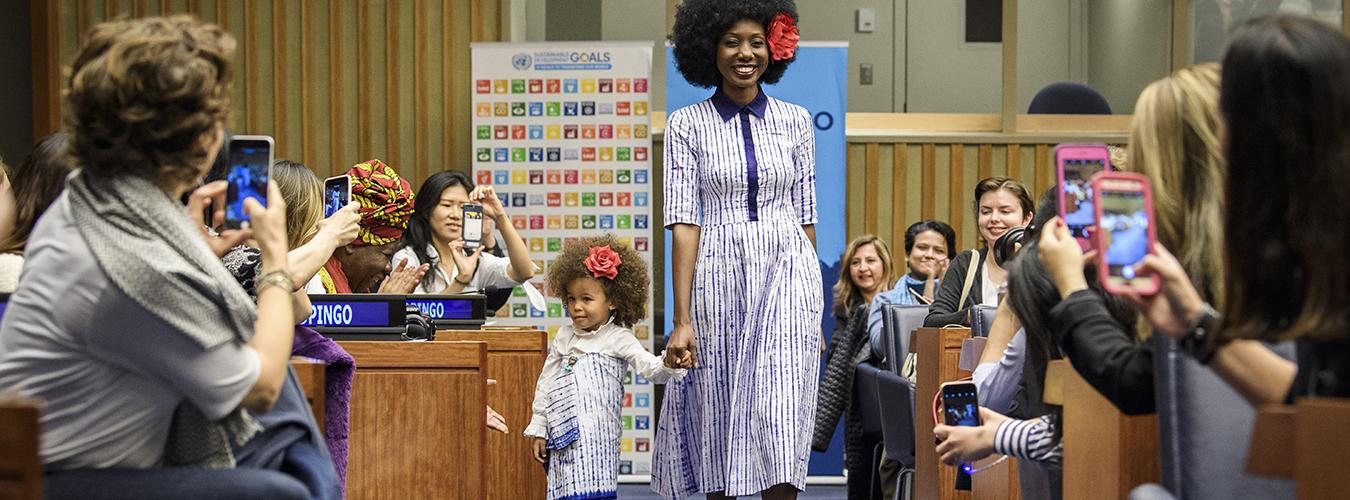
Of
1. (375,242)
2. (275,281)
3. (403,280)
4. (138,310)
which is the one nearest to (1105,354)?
(275,281)

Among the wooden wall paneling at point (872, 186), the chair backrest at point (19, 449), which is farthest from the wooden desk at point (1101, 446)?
the wooden wall paneling at point (872, 186)

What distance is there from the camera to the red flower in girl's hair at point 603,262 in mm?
4477

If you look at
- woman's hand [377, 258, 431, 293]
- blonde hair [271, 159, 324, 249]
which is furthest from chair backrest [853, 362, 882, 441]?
blonde hair [271, 159, 324, 249]

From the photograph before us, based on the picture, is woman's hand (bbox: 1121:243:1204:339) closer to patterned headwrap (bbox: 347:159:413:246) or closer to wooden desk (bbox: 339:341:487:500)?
wooden desk (bbox: 339:341:487:500)

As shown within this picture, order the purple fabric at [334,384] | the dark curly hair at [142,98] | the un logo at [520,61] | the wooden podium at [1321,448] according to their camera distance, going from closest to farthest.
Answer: the wooden podium at [1321,448]
the dark curly hair at [142,98]
the purple fabric at [334,384]
the un logo at [520,61]

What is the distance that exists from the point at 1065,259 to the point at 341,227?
1419 millimetres

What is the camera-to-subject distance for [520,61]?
23.4 feet

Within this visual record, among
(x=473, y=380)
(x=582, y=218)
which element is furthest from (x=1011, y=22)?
(x=473, y=380)

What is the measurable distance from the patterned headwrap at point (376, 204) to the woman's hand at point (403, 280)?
5.9 inches

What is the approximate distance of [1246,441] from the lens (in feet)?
5.60

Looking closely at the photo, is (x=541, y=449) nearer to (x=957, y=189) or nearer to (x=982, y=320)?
(x=982, y=320)

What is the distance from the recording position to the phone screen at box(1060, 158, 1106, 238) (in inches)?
79.0

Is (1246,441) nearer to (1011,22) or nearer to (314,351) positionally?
(314,351)

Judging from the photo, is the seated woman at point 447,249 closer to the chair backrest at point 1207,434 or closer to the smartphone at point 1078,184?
the smartphone at point 1078,184
